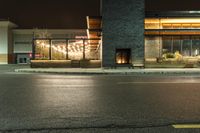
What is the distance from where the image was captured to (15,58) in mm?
99062

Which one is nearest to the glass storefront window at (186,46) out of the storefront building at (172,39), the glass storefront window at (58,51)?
the storefront building at (172,39)

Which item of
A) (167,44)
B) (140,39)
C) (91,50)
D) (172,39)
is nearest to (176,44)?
(172,39)

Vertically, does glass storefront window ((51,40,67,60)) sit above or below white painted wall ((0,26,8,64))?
below

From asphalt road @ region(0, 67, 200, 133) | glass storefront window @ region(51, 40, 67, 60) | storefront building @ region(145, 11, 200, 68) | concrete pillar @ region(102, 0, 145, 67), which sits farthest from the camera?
glass storefront window @ region(51, 40, 67, 60)

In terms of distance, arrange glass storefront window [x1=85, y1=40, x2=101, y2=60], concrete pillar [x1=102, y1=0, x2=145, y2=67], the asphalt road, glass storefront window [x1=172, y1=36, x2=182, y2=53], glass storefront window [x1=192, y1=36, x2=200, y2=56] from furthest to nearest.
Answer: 1. glass storefront window [x1=85, y1=40, x2=101, y2=60]
2. glass storefront window [x1=172, y1=36, x2=182, y2=53]
3. glass storefront window [x1=192, y1=36, x2=200, y2=56]
4. concrete pillar [x1=102, y1=0, x2=145, y2=67]
5. the asphalt road

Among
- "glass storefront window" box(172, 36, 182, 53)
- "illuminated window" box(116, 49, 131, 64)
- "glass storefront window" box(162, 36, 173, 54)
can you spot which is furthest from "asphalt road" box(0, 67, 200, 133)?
"glass storefront window" box(172, 36, 182, 53)


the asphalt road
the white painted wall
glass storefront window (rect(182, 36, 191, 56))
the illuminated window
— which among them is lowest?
the asphalt road

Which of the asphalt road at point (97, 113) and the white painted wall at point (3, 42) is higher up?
the white painted wall at point (3, 42)

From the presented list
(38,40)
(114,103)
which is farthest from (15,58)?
(114,103)

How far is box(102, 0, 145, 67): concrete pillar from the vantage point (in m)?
37.9

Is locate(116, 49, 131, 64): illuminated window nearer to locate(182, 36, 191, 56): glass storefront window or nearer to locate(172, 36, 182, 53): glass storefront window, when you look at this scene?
locate(172, 36, 182, 53): glass storefront window

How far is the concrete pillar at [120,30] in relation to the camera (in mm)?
37906

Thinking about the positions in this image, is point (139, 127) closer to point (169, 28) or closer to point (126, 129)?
point (126, 129)

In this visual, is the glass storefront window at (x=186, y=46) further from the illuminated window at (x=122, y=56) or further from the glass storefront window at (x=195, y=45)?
the illuminated window at (x=122, y=56)
